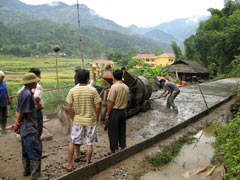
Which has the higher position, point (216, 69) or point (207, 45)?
point (207, 45)

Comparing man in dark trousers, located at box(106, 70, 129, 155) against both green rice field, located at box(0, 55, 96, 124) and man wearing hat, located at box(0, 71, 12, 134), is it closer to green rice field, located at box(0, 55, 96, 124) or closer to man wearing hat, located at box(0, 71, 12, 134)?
green rice field, located at box(0, 55, 96, 124)

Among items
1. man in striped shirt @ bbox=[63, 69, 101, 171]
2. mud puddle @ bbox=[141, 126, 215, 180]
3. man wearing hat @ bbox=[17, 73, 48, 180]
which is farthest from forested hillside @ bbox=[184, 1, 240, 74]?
man wearing hat @ bbox=[17, 73, 48, 180]

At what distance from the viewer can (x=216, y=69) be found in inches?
1212

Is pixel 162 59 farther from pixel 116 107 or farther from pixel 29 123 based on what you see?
pixel 29 123

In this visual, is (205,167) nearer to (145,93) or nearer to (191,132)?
(191,132)

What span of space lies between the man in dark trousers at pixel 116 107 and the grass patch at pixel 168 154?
35.2 inches

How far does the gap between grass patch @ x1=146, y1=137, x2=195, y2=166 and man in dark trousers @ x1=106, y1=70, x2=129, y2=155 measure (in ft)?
2.93

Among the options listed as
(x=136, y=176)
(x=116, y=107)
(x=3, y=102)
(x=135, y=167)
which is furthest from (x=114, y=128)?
(x=3, y=102)

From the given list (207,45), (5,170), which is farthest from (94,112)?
(207,45)

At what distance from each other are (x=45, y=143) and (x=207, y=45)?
34494 mm

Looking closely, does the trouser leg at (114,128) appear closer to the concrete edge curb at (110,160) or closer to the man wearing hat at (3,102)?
the concrete edge curb at (110,160)

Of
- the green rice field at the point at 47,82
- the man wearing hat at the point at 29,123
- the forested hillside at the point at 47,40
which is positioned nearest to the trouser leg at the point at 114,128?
the man wearing hat at the point at 29,123

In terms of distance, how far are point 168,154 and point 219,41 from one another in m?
24.9

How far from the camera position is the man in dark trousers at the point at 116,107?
4.14m
